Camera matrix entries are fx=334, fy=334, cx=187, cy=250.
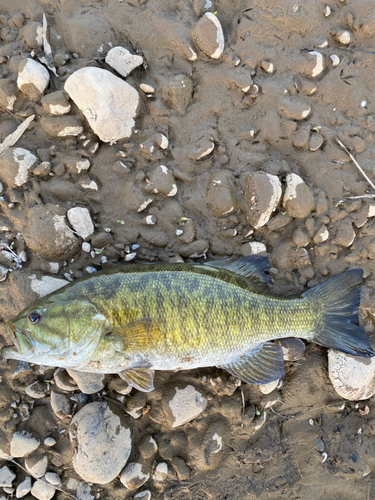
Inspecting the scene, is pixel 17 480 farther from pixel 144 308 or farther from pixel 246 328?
pixel 246 328

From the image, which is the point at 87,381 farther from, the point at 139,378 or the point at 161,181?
the point at 161,181

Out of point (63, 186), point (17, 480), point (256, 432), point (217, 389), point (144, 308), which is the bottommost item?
point (17, 480)

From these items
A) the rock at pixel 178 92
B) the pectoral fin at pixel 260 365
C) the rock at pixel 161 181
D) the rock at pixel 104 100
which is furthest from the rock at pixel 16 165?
the pectoral fin at pixel 260 365

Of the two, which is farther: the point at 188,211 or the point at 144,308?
the point at 188,211

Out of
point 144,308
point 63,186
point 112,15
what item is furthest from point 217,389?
point 112,15

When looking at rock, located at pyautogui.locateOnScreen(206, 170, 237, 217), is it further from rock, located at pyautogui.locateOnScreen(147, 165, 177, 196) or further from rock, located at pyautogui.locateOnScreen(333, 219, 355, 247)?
rock, located at pyautogui.locateOnScreen(333, 219, 355, 247)
